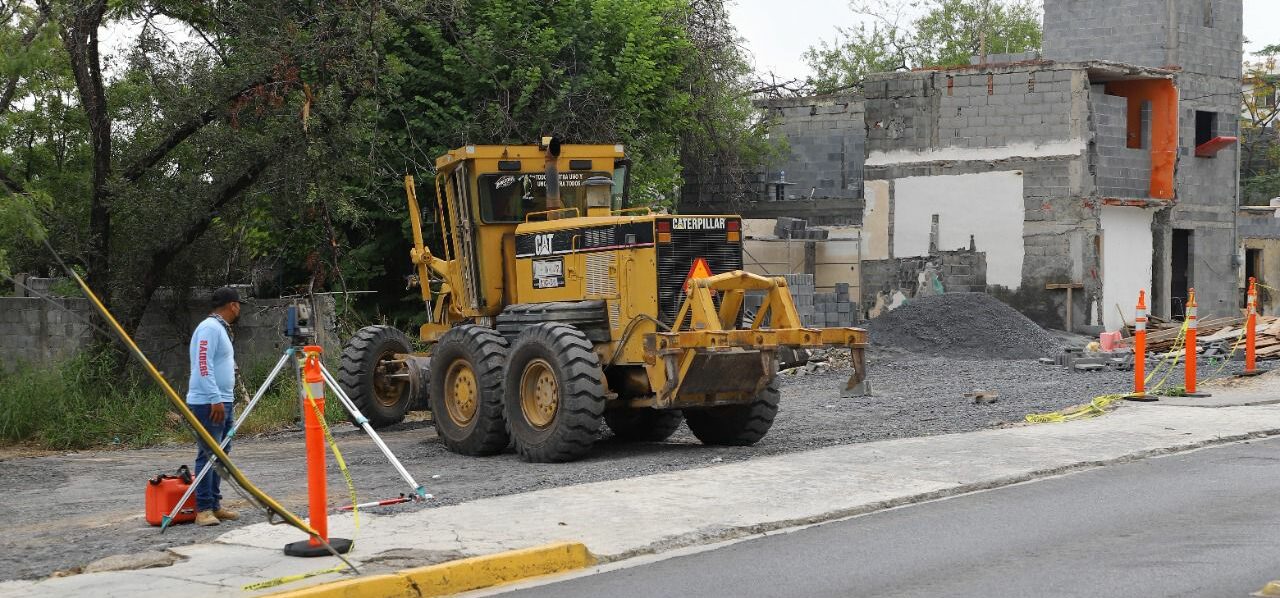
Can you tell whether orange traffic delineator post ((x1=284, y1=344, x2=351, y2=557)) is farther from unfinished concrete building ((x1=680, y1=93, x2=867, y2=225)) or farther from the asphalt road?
unfinished concrete building ((x1=680, y1=93, x2=867, y2=225))

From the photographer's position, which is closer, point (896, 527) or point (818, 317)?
point (896, 527)

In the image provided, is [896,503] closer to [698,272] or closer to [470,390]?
[698,272]

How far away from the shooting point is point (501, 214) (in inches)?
609

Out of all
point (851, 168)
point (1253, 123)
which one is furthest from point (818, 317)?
point (1253, 123)

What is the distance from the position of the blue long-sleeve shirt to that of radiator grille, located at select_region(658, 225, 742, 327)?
465cm

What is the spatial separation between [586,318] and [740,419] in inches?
74.8

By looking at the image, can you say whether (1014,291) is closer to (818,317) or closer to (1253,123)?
(818,317)

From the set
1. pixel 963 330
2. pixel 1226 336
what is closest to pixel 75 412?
pixel 963 330

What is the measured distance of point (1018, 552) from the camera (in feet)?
28.3

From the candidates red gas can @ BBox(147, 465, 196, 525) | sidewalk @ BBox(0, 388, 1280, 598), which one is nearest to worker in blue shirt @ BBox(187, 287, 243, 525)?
red gas can @ BBox(147, 465, 196, 525)

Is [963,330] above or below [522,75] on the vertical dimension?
below

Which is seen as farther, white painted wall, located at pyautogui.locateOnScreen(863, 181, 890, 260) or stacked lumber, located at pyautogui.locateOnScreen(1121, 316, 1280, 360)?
white painted wall, located at pyautogui.locateOnScreen(863, 181, 890, 260)

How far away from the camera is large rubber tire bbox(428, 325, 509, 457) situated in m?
14.3

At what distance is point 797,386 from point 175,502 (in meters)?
13.9
